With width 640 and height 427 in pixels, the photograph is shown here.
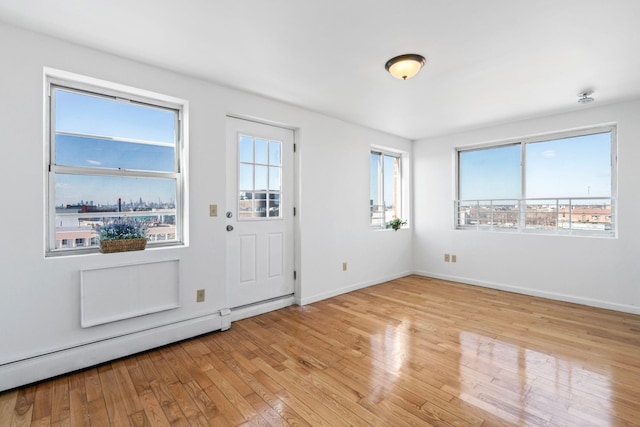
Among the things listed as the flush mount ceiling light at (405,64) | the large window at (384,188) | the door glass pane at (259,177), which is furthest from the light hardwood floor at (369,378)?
the flush mount ceiling light at (405,64)

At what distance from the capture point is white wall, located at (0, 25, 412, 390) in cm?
204

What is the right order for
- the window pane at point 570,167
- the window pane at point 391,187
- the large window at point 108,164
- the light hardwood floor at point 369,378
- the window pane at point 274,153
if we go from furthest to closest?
the window pane at point 391,187, the window pane at point 570,167, the window pane at point 274,153, the large window at point 108,164, the light hardwood floor at point 369,378

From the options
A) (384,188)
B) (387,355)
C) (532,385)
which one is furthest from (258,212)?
(532,385)

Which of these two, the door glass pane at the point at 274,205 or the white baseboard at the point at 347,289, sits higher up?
the door glass pane at the point at 274,205

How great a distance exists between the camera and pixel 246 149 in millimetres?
3365

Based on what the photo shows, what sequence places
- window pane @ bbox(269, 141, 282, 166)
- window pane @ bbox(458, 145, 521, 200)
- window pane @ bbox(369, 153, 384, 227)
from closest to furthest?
window pane @ bbox(269, 141, 282, 166) → window pane @ bbox(458, 145, 521, 200) → window pane @ bbox(369, 153, 384, 227)

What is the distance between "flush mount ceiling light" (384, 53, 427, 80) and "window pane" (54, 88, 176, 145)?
2029 mm

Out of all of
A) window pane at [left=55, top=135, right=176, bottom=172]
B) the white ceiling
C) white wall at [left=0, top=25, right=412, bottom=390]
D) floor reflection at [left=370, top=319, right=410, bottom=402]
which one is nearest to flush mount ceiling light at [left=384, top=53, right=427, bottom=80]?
the white ceiling

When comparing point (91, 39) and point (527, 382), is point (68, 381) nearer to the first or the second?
point (91, 39)

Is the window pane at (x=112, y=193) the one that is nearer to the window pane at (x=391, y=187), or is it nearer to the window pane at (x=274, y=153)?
the window pane at (x=274, y=153)

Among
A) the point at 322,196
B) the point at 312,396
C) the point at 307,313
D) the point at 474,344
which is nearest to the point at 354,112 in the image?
the point at 322,196

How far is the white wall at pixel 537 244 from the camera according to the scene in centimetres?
344

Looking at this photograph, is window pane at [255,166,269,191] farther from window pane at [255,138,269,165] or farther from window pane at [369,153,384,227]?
window pane at [369,153,384,227]

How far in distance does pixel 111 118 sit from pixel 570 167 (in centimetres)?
521
